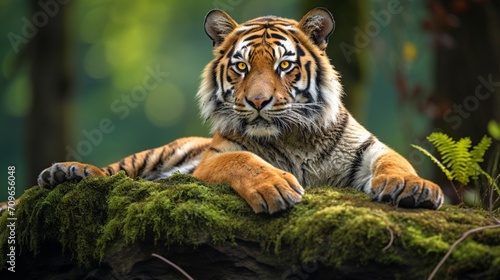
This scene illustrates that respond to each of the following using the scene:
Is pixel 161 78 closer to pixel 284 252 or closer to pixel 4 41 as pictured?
pixel 4 41

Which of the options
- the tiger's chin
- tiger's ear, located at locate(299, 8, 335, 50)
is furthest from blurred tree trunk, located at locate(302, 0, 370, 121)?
the tiger's chin

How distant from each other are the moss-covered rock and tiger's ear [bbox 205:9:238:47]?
1488 millimetres

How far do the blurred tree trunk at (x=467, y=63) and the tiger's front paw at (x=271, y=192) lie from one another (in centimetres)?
398

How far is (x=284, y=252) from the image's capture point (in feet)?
12.1

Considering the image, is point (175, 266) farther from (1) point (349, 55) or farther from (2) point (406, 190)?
(1) point (349, 55)

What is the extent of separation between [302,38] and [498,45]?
3.15 metres

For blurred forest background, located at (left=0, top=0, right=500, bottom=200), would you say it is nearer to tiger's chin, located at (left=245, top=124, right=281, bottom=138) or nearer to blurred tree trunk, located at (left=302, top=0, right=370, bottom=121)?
blurred tree trunk, located at (left=302, top=0, right=370, bottom=121)

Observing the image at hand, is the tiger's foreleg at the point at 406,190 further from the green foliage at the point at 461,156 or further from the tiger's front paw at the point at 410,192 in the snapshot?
the green foliage at the point at 461,156

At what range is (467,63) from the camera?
778cm

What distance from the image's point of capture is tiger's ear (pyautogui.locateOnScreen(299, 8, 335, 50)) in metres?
5.40

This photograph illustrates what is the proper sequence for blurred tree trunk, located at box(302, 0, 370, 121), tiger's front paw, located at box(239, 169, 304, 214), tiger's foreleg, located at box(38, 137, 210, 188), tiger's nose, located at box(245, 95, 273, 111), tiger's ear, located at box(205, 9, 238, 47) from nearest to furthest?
tiger's front paw, located at box(239, 169, 304, 214), tiger's nose, located at box(245, 95, 273, 111), tiger's ear, located at box(205, 9, 238, 47), tiger's foreleg, located at box(38, 137, 210, 188), blurred tree trunk, located at box(302, 0, 370, 121)

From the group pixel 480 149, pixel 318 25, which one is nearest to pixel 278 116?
pixel 318 25

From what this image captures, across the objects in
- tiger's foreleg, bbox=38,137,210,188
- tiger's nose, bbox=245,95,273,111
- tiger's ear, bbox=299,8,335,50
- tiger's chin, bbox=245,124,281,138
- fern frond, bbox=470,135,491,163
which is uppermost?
tiger's ear, bbox=299,8,335,50

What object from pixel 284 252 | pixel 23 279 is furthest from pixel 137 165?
pixel 284 252
